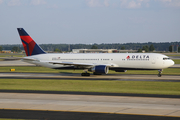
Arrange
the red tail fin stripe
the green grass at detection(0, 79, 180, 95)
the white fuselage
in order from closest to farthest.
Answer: the green grass at detection(0, 79, 180, 95), the white fuselage, the red tail fin stripe

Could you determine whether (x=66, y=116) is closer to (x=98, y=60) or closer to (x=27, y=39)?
(x=98, y=60)

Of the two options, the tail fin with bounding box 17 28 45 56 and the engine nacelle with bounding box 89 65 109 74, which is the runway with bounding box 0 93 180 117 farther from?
the tail fin with bounding box 17 28 45 56

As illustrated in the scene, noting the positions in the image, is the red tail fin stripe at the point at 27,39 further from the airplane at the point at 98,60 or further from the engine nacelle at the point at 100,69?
the engine nacelle at the point at 100,69

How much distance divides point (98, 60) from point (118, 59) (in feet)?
13.1

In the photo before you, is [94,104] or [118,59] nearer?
[94,104]

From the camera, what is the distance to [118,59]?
50.1m

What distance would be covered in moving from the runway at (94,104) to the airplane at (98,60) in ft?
73.5

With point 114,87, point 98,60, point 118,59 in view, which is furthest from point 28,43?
point 114,87

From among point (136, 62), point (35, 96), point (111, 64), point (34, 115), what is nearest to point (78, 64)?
point (111, 64)

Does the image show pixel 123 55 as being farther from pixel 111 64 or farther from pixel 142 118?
pixel 142 118

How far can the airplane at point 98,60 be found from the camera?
48.2 meters

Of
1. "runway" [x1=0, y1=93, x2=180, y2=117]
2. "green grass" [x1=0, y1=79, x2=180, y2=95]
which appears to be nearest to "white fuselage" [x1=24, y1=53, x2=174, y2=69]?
"green grass" [x1=0, y1=79, x2=180, y2=95]

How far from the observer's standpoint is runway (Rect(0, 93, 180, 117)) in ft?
66.3

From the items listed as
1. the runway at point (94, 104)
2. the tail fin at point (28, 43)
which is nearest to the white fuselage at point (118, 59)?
the tail fin at point (28, 43)
